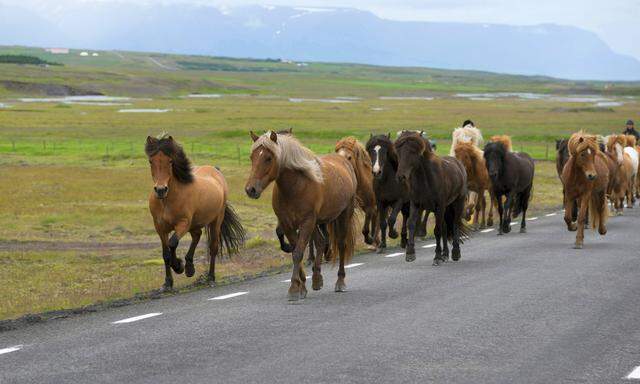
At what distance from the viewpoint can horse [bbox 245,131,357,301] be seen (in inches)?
468

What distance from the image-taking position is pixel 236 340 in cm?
948

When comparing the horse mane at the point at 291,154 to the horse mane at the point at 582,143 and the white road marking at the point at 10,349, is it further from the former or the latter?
the horse mane at the point at 582,143

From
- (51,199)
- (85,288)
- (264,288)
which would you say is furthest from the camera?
(51,199)

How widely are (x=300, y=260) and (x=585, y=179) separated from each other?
9.24 meters

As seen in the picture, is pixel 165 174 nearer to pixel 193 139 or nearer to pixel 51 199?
pixel 51 199

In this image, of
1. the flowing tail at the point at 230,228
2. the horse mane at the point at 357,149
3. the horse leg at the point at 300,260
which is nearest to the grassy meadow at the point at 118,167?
the flowing tail at the point at 230,228

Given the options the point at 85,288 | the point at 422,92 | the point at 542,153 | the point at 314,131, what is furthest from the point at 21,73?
the point at 85,288

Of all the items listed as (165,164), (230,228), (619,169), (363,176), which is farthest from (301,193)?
(619,169)

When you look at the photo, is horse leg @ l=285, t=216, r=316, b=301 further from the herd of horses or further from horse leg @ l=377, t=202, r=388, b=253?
horse leg @ l=377, t=202, r=388, b=253

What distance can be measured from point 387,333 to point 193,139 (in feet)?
181

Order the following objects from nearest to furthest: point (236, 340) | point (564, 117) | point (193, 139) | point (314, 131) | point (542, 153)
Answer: point (236, 340) → point (542, 153) → point (193, 139) → point (314, 131) → point (564, 117)

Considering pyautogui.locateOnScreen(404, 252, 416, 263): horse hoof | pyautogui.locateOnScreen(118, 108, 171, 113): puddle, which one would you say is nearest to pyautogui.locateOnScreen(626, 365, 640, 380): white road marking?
pyautogui.locateOnScreen(404, 252, 416, 263): horse hoof

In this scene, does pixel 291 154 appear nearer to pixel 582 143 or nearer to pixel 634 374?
pixel 634 374

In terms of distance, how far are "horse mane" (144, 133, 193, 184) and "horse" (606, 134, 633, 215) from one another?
11763 mm
